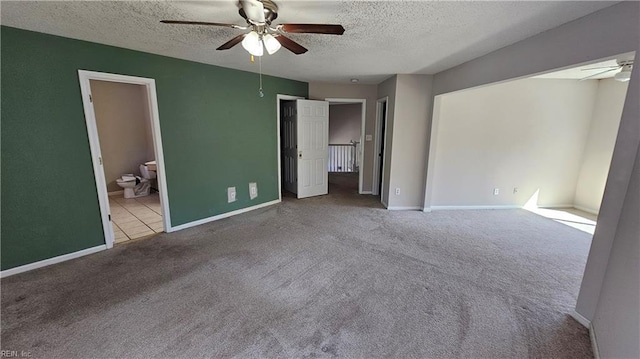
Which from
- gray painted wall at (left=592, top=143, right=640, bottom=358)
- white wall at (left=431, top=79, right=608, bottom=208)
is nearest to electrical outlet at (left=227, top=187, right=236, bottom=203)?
white wall at (left=431, top=79, right=608, bottom=208)

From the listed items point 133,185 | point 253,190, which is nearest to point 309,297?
point 253,190

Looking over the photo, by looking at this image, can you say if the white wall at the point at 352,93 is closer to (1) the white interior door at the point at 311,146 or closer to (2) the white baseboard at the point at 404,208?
(1) the white interior door at the point at 311,146

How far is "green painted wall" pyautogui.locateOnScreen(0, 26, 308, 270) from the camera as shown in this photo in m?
2.39

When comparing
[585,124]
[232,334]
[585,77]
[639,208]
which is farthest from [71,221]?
[585,124]

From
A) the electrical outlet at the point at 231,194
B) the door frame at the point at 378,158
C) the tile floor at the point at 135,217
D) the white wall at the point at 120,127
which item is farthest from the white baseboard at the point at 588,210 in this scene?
the white wall at the point at 120,127

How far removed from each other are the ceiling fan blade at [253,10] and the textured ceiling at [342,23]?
0.18 m

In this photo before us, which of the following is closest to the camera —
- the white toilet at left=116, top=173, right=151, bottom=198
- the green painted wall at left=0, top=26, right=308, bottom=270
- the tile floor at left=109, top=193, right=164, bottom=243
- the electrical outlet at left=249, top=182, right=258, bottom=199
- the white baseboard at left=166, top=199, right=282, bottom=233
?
the green painted wall at left=0, top=26, right=308, bottom=270

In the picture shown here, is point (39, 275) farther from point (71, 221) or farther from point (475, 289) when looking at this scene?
point (475, 289)

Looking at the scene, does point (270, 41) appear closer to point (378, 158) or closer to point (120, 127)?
point (378, 158)

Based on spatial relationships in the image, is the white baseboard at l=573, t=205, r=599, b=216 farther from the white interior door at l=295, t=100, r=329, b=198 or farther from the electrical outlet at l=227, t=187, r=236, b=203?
the electrical outlet at l=227, t=187, r=236, b=203

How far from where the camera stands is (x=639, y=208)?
151 centimetres

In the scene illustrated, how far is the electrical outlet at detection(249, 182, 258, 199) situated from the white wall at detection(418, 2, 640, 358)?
404cm

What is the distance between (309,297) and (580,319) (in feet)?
6.98

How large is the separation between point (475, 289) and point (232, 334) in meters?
2.15
